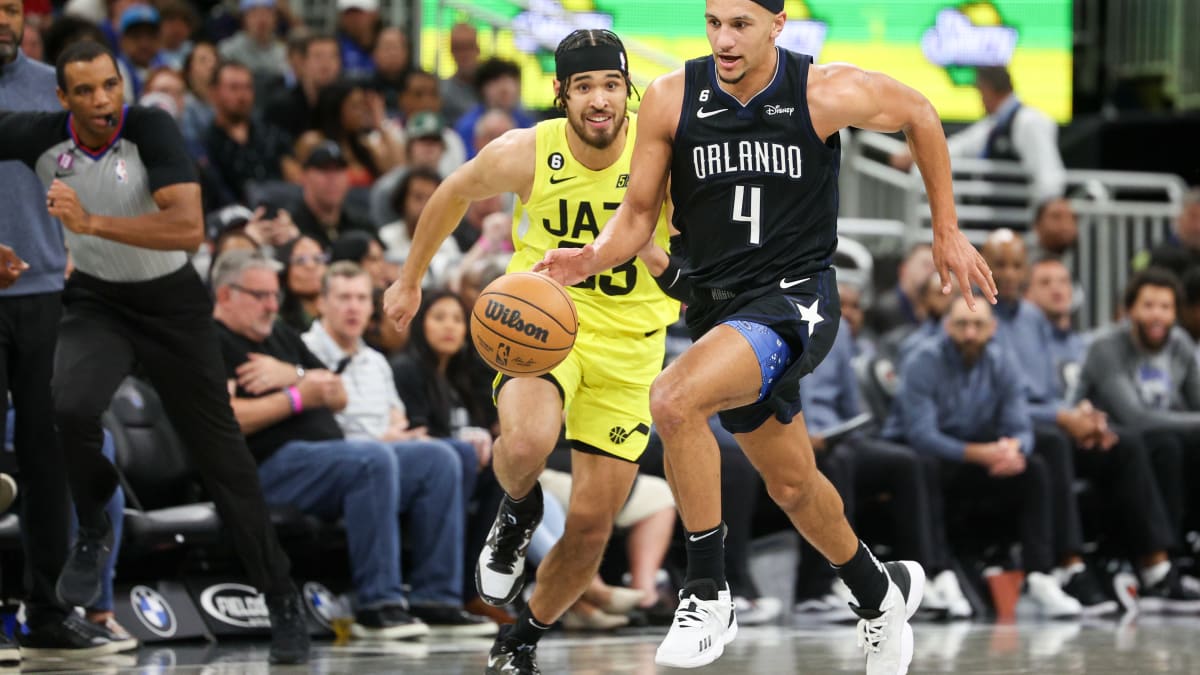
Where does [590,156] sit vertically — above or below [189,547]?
above

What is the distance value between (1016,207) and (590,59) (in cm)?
978

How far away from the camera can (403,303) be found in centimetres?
612

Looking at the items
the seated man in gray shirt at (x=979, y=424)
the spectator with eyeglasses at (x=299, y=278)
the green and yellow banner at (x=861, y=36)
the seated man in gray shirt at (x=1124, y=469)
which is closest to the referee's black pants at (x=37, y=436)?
the spectator with eyeglasses at (x=299, y=278)

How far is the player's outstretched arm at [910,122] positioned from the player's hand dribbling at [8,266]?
9.81 ft

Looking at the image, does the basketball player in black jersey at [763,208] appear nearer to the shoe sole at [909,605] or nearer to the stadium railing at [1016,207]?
the shoe sole at [909,605]

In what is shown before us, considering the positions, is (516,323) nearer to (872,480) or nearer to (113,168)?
(113,168)

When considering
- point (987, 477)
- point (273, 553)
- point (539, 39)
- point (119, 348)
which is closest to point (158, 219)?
point (119, 348)

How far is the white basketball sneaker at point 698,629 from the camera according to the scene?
5133 mm

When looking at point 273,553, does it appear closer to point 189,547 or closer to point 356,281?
point 189,547

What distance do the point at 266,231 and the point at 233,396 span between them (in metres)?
1.68

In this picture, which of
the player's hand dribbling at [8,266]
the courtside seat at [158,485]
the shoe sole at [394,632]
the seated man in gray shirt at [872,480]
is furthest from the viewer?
the seated man in gray shirt at [872,480]

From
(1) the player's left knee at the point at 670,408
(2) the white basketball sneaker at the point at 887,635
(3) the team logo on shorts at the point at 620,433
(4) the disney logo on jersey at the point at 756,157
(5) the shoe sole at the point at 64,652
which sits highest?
(4) the disney logo on jersey at the point at 756,157

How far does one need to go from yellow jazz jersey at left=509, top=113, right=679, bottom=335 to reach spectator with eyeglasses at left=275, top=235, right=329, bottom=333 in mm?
3125

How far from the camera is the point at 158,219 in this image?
6602 millimetres
